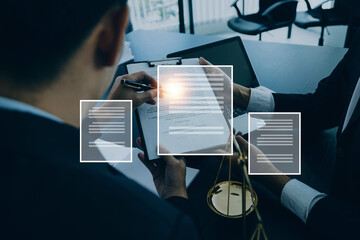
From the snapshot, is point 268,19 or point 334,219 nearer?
point 334,219

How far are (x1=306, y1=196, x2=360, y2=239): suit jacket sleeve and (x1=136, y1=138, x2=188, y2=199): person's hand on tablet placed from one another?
0.30 metres

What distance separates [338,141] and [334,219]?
0.23 meters

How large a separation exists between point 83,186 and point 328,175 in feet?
2.19

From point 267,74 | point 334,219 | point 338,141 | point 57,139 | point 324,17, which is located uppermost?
point 324,17

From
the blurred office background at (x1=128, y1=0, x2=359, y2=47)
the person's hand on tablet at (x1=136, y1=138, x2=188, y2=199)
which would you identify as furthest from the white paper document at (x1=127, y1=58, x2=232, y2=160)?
the blurred office background at (x1=128, y1=0, x2=359, y2=47)

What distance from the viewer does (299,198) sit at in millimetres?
615

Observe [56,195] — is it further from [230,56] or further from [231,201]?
[230,56]

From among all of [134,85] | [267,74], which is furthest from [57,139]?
[267,74]

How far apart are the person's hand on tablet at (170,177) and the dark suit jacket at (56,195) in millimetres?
283

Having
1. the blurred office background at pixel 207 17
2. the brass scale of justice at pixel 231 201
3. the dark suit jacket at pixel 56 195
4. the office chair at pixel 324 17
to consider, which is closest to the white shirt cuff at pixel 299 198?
the brass scale of justice at pixel 231 201

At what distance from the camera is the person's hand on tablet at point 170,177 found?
0.63m

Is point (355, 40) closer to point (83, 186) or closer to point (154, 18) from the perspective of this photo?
point (83, 186)

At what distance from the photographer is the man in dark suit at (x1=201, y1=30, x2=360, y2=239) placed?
608mm

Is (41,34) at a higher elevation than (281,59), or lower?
higher
